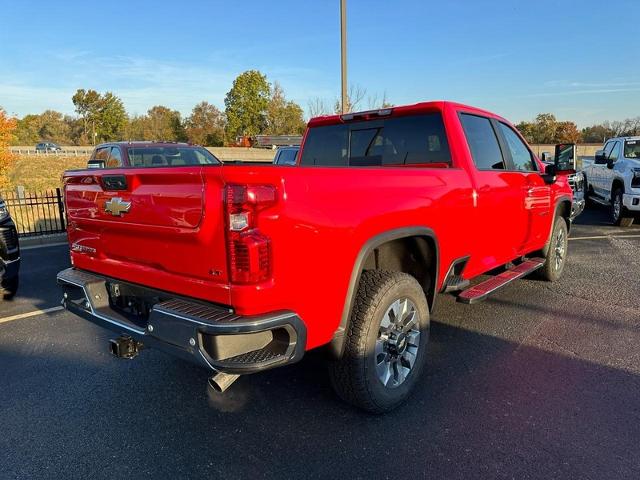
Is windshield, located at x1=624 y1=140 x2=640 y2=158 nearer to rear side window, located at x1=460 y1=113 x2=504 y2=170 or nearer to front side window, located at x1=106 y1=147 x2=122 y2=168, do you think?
rear side window, located at x1=460 y1=113 x2=504 y2=170

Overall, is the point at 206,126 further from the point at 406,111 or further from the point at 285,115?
the point at 406,111

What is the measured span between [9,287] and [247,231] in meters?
4.77

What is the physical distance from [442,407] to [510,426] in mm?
423

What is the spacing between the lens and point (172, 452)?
266 centimetres

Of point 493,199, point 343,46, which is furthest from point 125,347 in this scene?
point 343,46

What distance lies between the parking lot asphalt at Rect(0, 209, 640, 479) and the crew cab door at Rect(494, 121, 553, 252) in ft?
3.25

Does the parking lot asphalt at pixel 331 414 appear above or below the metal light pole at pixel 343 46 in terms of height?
below

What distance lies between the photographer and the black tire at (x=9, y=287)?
17.6 ft

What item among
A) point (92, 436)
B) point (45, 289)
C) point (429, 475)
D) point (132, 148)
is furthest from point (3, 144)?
point (429, 475)

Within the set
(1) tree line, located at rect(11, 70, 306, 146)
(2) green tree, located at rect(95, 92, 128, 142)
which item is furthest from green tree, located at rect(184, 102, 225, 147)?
(2) green tree, located at rect(95, 92, 128, 142)

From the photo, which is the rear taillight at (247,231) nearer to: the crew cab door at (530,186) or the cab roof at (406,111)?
the cab roof at (406,111)

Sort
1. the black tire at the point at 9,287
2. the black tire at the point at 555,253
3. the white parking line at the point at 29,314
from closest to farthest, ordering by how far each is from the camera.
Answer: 1. the white parking line at the point at 29,314
2. the black tire at the point at 9,287
3. the black tire at the point at 555,253

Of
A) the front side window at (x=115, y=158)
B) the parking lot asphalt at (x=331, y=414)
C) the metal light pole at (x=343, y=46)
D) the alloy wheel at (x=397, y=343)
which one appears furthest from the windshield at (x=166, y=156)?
the alloy wheel at (x=397, y=343)

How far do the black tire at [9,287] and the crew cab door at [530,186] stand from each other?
220 inches
